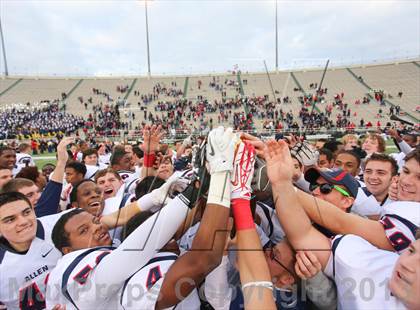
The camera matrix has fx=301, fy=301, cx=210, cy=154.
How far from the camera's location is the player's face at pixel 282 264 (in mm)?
1765

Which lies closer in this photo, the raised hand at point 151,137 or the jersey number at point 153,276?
the jersey number at point 153,276

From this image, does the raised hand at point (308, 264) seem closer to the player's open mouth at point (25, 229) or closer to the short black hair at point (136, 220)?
the short black hair at point (136, 220)

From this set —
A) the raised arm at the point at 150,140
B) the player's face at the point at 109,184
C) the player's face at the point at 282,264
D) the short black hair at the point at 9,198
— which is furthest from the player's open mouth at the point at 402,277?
the player's face at the point at 109,184

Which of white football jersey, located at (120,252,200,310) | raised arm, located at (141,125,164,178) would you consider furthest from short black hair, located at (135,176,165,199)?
white football jersey, located at (120,252,200,310)

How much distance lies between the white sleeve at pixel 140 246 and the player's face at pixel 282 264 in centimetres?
63

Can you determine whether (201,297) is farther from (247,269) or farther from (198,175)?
(198,175)

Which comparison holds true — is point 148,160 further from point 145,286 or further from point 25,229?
point 145,286

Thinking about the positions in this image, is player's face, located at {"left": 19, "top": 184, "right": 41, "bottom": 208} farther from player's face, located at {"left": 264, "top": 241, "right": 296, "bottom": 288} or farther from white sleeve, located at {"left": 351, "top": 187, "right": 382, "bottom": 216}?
white sleeve, located at {"left": 351, "top": 187, "right": 382, "bottom": 216}

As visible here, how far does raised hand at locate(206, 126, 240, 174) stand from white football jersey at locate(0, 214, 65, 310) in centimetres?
180

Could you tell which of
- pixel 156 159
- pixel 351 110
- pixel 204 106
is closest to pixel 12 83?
pixel 204 106

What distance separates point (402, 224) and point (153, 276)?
1527 mm

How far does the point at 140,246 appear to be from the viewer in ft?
5.08

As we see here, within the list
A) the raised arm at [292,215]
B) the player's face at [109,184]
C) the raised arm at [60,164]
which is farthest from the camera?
the player's face at [109,184]

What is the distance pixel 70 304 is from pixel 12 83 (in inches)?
2133
